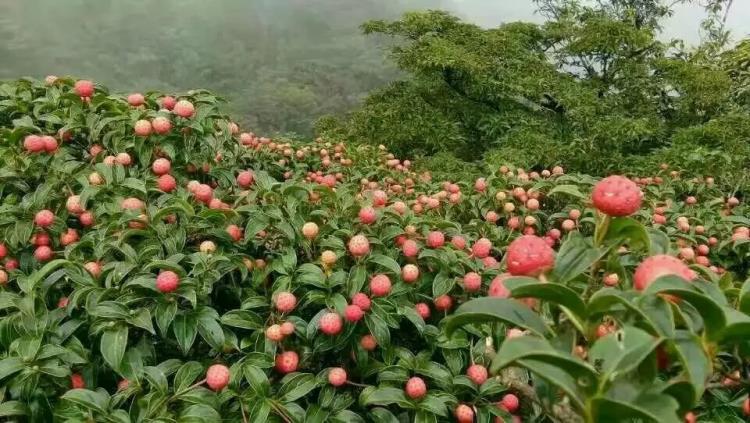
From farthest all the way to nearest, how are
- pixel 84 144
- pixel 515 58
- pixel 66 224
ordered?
pixel 515 58 < pixel 84 144 < pixel 66 224

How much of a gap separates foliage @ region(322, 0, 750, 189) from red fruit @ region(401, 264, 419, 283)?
3.11m

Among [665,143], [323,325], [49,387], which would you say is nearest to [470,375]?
[323,325]

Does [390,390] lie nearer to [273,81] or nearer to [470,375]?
[470,375]

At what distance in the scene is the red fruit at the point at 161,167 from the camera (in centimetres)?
164

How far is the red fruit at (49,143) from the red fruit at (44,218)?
0.94 feet

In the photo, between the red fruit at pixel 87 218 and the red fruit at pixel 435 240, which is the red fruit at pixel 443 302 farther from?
the red fruit at pixel 87 218

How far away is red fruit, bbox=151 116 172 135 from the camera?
66.4 inches

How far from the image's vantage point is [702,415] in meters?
1.19

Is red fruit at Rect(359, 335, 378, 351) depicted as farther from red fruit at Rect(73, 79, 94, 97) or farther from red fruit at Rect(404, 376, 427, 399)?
red fruit at Rect(73, 79, 94, 97)

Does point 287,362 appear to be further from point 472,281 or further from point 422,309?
point 472,281

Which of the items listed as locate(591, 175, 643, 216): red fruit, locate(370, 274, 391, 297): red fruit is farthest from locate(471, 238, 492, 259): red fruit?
locate(591, 175, 643, 216): red fruit

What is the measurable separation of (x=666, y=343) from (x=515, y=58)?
4.77 m

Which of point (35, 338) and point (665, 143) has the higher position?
point (665, 143)

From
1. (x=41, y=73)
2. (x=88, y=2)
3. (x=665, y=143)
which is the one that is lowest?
(x=41, y=73)
